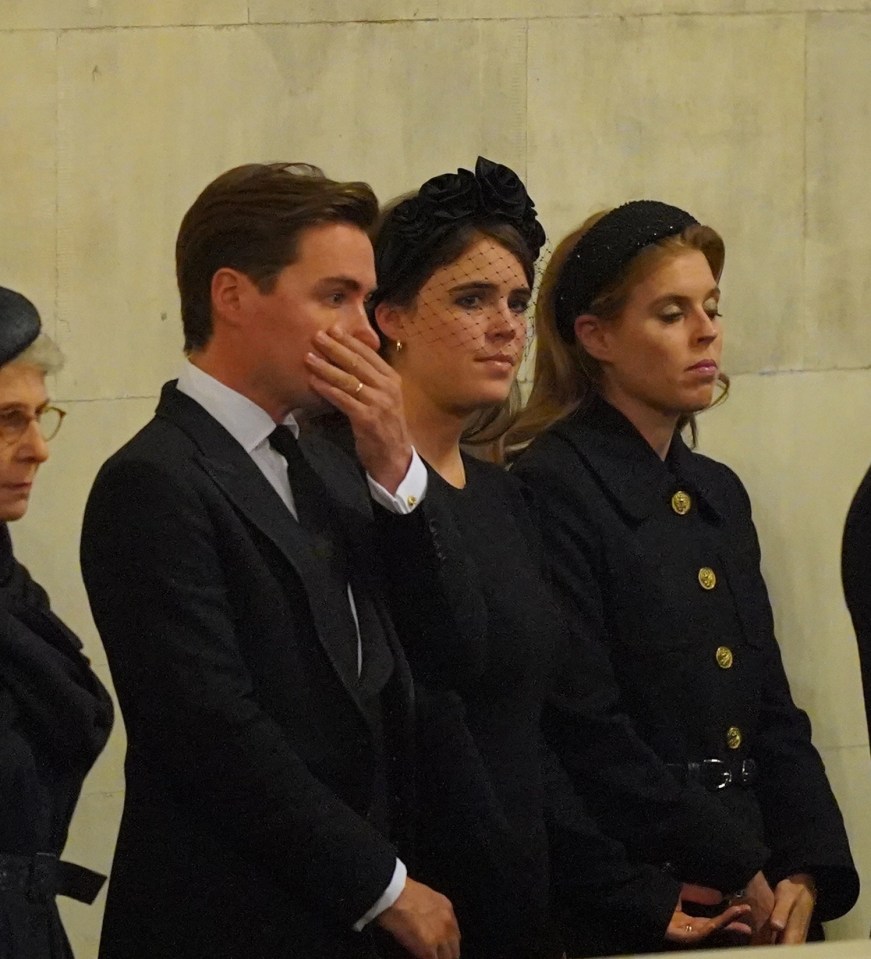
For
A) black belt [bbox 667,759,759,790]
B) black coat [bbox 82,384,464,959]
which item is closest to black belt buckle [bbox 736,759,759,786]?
black belt [bbox 667,759,759,790]

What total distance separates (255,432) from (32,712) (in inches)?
20.4

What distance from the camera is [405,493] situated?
8.38 feet

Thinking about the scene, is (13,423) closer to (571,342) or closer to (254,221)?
(254,221)

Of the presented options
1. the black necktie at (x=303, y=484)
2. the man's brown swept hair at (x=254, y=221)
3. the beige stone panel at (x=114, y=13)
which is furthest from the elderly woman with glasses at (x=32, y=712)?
the beige stone panel at (x=114, y=13)

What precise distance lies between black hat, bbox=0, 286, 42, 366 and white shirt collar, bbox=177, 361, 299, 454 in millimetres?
272

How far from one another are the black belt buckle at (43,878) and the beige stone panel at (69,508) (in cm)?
111

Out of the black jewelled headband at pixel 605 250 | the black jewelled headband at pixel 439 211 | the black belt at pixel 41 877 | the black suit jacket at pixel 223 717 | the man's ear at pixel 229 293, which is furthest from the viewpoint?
the black jewelled headband at pixel 605 250

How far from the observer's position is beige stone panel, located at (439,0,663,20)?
372 centimetres

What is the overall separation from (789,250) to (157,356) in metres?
1.42

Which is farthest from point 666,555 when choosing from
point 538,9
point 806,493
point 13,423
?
point 538,9

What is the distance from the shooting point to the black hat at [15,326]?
2.60m

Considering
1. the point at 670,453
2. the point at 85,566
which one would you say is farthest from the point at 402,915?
the point at 670,453

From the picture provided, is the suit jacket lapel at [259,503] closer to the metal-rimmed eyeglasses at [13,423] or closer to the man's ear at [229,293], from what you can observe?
the man's ear at [229,293]

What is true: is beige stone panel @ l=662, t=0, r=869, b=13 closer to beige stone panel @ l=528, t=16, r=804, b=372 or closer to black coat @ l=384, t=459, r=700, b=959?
beige stone panel @ l=528, t=16, r=804, b=372
